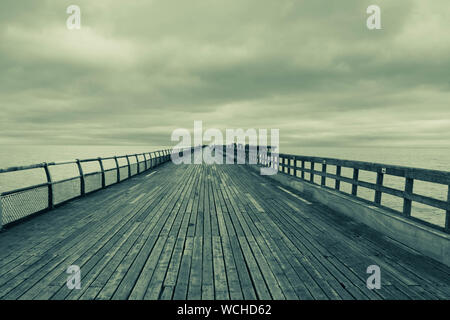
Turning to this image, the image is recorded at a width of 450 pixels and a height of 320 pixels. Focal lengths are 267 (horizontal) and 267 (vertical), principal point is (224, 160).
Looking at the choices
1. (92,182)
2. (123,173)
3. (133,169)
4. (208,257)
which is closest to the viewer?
(208,257)

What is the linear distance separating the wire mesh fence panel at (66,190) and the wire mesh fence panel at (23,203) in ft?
1.54

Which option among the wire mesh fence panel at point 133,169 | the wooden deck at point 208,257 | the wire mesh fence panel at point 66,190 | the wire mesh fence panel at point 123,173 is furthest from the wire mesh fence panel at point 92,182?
the wire mesh fence panel at point 133,169

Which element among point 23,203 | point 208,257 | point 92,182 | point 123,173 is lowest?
point 208,257

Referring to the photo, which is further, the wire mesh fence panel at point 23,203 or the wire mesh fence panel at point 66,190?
the wire mesh fence panel at point 66,190

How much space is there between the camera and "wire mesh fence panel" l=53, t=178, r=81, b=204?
8.38 metres

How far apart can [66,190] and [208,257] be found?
6675 mm

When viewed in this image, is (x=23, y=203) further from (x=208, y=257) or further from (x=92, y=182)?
(x=208, y=257)

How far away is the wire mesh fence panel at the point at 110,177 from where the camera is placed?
12565mm

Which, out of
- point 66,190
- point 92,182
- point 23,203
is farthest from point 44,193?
point 92,182

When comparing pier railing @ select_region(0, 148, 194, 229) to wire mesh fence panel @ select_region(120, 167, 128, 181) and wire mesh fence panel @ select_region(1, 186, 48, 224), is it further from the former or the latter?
wire mesh fence panel @ select_region(120, 167, 128, 181)

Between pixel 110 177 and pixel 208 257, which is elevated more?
pixel 110 177

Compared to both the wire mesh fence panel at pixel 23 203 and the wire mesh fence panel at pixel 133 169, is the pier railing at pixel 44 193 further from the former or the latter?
the wire mesh fence panel at pixel 133 169

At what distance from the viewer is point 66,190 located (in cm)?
904
